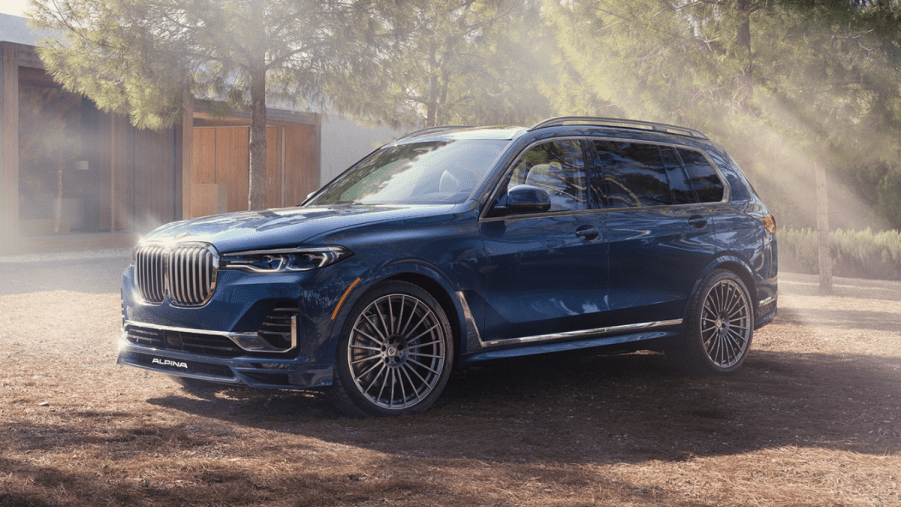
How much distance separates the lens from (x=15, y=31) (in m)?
20.3

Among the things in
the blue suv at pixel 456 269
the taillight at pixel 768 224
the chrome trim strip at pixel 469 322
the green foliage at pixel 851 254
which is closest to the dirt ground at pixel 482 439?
the blue suv at pixel 456 269

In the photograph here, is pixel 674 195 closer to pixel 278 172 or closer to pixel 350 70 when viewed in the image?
pixel 350 70

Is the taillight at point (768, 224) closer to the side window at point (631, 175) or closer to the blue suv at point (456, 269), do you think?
the blue suv at point (456, 269)

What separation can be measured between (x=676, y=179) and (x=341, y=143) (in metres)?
25.2

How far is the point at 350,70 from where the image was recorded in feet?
47.9

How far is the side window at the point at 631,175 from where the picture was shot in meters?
6.87

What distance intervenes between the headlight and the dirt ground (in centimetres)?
91

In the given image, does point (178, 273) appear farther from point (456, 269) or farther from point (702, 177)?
point (702, 177)

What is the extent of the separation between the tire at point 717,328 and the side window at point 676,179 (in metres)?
0.63

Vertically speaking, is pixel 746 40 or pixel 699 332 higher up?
pixel 746 40

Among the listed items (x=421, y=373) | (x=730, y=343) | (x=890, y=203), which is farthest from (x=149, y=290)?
(x=890, y=203)

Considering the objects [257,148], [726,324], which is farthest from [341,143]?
[726,324]

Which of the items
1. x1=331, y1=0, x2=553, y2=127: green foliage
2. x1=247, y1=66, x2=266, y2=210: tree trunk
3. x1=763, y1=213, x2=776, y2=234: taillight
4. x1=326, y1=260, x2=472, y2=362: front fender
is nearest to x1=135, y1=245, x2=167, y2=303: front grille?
x1=326, y1=260, x2=472, y2=362: front fender

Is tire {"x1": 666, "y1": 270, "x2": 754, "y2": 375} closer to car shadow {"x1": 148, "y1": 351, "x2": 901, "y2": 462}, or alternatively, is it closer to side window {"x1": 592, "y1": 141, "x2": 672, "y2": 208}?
car shadow {"x1": 148, "y1": 351, "x2": 901, "y2": 462}
